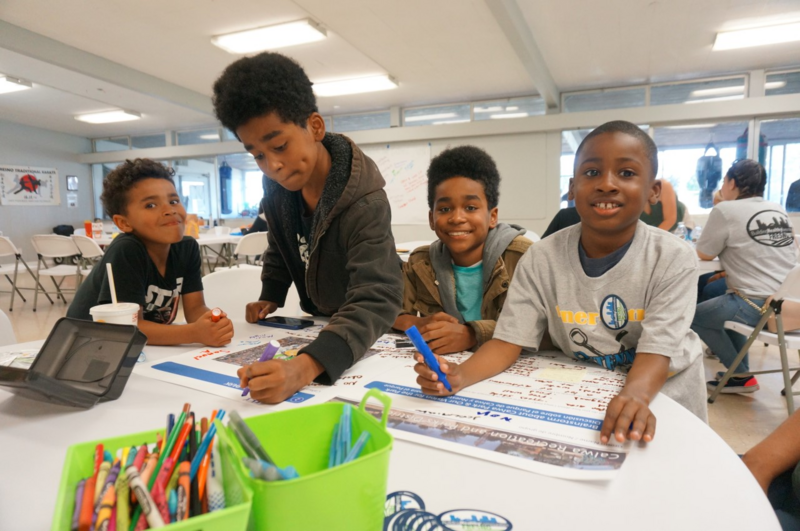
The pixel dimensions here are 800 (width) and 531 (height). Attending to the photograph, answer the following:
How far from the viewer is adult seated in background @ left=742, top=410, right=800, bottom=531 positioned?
0.72 m

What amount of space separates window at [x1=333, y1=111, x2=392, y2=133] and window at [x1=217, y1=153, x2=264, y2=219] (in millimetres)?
1960

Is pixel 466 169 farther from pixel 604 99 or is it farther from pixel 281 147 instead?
pixel 604 99

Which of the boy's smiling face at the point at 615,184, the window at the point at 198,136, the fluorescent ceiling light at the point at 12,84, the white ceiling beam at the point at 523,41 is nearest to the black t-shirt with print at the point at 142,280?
the boy's smiling face at the point at 615,184

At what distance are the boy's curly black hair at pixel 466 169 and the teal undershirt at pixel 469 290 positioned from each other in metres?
0.22

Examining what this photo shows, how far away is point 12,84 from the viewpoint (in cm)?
593

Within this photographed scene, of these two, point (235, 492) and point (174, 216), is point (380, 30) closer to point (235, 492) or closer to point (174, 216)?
point (174, 216)

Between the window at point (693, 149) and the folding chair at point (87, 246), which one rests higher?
the window at point (693, 149)

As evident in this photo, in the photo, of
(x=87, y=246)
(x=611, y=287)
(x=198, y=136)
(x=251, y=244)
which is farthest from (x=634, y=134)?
(x=198, y=136)

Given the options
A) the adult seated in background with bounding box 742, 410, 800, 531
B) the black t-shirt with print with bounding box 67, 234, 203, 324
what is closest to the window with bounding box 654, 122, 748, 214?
the adult seated in background with bounding box 742, 410, 800, 531

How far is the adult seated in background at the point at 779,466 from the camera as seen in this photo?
2.37 ft

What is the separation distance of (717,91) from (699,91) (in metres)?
0.19

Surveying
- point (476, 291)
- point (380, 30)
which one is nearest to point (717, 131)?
point (380, 30)

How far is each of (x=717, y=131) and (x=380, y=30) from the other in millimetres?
4587

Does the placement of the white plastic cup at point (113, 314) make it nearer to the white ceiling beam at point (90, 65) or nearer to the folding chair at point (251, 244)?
the white ceiling beam at point (90, 65)
